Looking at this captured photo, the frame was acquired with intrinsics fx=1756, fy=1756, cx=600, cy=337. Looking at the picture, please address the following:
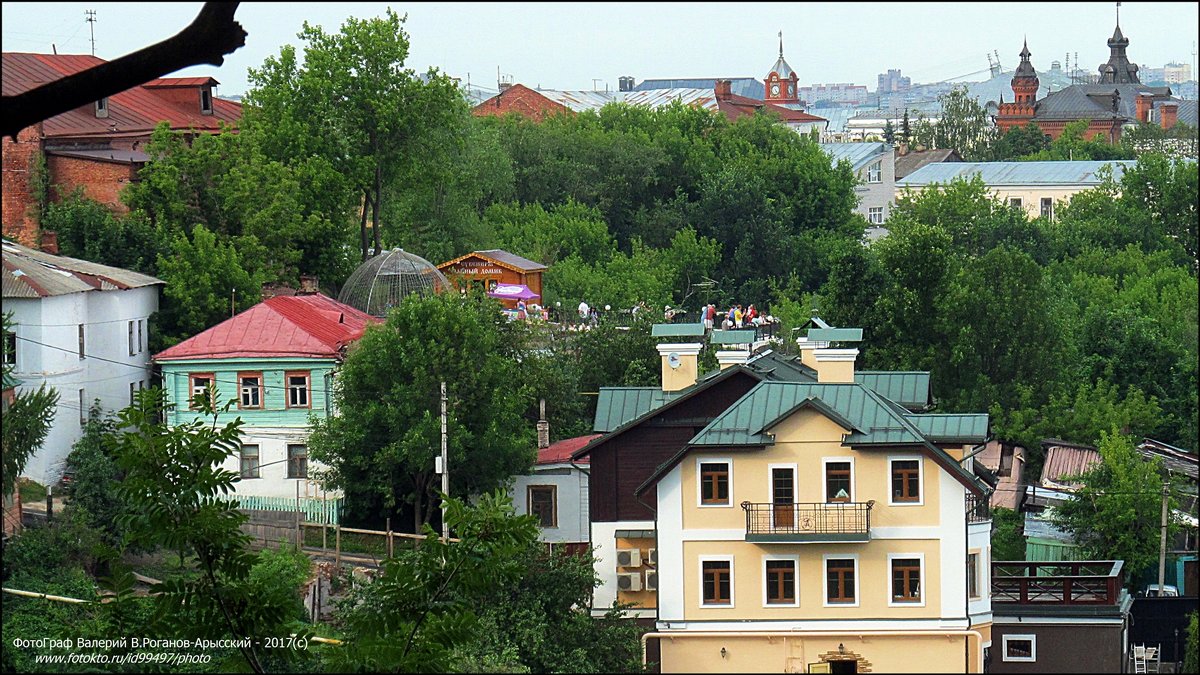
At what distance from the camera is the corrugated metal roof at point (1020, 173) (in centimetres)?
7238

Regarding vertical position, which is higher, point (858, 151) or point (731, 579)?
point (858, 151)

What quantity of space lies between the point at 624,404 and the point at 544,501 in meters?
2.83

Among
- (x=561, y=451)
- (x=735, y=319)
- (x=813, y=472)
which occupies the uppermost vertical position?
(x=735, y=319)

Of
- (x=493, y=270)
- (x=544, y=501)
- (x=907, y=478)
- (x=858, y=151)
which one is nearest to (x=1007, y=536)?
(x=544, y=501)

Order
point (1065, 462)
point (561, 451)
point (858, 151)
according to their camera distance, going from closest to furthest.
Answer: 1. point (561, 451)
2. point (1065, 462)
3. point (858, 151)

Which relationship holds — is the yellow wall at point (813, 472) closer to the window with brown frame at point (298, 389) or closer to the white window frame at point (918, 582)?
the white window frame at point (918, 582)

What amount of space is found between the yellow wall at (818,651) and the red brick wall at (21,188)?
51.8 ft

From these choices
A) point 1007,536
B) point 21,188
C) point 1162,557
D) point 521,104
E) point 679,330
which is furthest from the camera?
point 521,104

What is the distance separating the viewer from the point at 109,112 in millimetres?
32875

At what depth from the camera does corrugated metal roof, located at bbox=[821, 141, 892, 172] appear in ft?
227

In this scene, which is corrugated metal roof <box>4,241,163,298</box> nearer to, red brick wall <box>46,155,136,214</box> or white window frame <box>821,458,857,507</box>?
red brick wall <box>46,155,136,214</box>

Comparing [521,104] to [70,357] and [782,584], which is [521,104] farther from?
[782,584]

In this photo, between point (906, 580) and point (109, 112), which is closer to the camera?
point (906, 580)

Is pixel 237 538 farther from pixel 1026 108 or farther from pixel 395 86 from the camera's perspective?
pixel 1026 108
